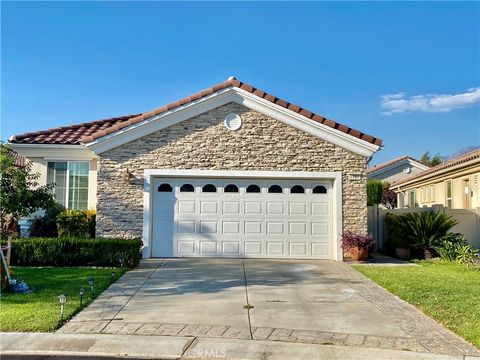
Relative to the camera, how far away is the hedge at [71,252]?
457 inches

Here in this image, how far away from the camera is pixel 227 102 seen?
13.8 m

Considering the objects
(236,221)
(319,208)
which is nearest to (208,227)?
(236,221)

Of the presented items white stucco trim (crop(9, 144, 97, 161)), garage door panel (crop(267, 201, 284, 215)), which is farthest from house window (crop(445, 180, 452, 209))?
white stucco trim (crop(9, 144, 97, 161))

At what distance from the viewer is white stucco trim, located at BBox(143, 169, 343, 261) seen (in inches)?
528

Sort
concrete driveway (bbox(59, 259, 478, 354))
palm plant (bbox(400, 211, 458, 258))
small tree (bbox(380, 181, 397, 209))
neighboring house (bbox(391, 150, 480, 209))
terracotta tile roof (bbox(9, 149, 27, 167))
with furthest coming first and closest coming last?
small tree (bbox(380, 181, 397, 209))
neighboring house (bbox(391, 150, 480, 209))
palm plant (bbox(400, 211, 458, 258))
terracotta tile roof (bbox(9, 149, 27, 167))
concrete driveway (bbox(59, 259, 478, 354))

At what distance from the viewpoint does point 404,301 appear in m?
8.27

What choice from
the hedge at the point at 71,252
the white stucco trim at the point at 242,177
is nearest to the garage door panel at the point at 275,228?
the white stucco trim at the point at 242,177

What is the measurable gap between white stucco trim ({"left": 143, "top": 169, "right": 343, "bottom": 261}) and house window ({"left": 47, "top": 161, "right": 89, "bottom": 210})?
8.98ft

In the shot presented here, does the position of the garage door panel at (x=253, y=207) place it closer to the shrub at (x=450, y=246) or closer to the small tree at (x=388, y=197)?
the shrub at (x=450, y=246)

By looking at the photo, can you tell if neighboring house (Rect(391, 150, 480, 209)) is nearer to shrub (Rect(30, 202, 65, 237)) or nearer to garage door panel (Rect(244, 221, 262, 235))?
garage door panel (Rect(244, 221, 262, 235))

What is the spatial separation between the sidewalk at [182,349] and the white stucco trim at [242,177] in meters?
7.51

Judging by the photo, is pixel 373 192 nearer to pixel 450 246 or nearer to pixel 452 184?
pixel 452 184

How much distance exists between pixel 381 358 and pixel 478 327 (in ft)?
7.08

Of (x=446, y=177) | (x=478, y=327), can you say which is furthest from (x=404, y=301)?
(x=446, y=177)
